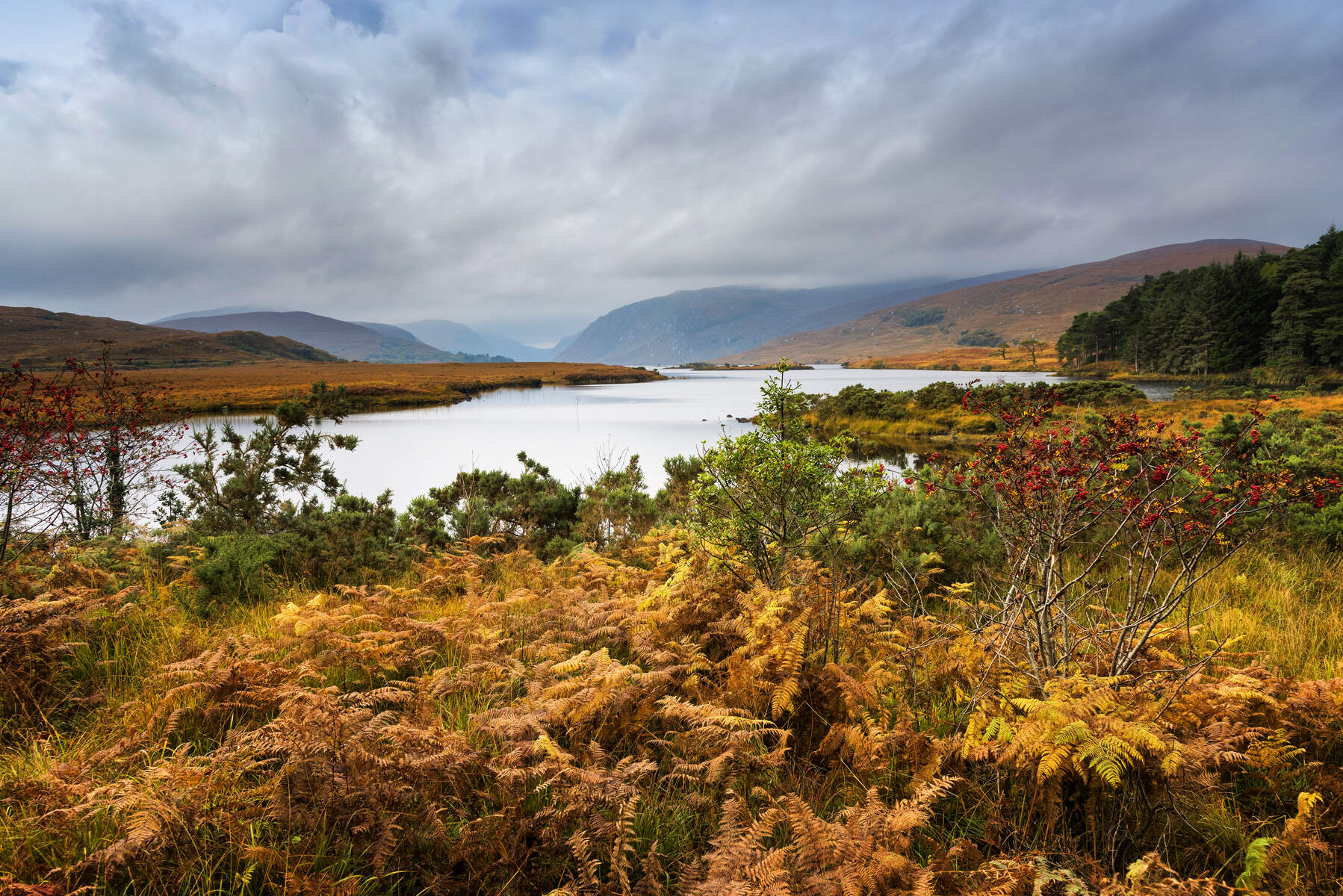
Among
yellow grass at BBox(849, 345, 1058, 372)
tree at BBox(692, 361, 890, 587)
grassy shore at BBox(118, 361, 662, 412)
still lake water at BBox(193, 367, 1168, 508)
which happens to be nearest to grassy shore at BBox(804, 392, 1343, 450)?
still lake water at BBox(193, 367, 1168, 508)

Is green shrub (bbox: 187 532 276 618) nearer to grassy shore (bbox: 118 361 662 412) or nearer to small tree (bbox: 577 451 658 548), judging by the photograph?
small tree (bbox: 577 451 658 548)

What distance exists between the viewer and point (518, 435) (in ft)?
92.0

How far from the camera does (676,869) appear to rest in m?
2.66

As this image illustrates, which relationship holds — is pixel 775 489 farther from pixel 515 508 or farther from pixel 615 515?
pixel 515 508

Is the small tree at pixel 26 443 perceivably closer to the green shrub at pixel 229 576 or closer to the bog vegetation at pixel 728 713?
the bog vegetation at pixel 728 713

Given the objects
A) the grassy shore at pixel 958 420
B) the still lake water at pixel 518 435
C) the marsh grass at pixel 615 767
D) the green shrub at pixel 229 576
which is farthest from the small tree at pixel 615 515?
the grassy shore at pixel 958 420

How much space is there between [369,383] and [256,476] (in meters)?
57.7

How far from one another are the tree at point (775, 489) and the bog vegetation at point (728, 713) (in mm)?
39

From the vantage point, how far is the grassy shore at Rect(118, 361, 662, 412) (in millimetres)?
42844

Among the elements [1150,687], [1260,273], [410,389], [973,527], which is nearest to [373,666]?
[1150,687]

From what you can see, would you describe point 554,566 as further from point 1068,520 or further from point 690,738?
point 1068,520

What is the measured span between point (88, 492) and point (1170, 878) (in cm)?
1331

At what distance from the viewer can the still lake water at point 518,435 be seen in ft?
57.8

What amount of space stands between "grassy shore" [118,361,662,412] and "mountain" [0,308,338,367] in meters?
11.7
